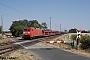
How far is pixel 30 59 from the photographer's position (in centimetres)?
1420

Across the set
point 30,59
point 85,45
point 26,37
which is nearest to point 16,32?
point 26,37

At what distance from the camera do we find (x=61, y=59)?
45.4ft

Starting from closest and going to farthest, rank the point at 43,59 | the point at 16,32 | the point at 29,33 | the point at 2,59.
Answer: the point at 2,59 → the point at 43,59 → the point at 29,33 → the point at 16,32

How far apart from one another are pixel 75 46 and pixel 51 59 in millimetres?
11282

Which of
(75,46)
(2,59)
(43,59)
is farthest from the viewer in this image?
(75,46)

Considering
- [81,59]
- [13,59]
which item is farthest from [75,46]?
[13,59]

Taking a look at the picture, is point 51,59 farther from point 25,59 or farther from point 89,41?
point 89,41

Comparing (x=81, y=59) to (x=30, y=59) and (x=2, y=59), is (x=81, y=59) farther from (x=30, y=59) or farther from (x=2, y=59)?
(x=2, y=59)

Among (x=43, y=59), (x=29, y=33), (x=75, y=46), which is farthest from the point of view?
(x=29, y=33)

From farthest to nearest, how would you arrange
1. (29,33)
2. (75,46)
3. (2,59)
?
(29,33) < (75,46) < (2,59)

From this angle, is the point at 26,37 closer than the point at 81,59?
No

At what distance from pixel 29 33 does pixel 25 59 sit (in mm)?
35401

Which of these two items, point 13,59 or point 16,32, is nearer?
point 13,59

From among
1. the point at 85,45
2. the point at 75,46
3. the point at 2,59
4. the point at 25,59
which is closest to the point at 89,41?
the point at 85,45
